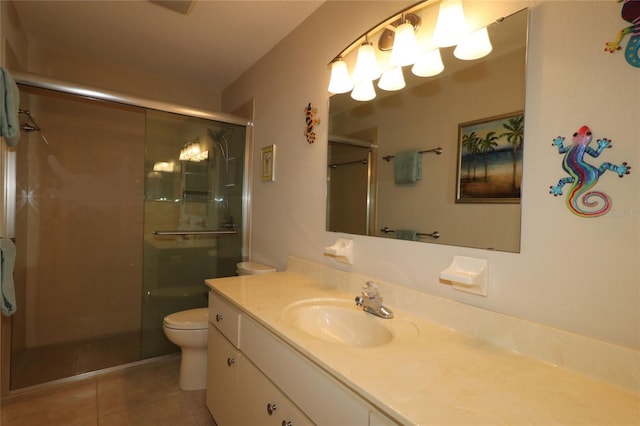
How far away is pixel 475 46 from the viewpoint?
40.0 inches

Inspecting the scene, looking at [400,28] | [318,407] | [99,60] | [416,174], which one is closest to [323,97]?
[400,28]

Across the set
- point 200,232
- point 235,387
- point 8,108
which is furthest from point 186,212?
point 235,387

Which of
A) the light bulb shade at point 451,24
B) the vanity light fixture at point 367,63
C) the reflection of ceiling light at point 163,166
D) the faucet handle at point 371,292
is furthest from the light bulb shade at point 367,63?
the reflection of ceiling light at point 163,166

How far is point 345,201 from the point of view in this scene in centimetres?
155

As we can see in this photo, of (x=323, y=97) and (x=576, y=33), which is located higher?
(x=323, y=97)

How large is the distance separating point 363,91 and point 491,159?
0.69m

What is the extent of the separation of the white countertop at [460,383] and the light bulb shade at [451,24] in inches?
38.6

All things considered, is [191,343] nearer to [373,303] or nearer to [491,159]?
[373,303]

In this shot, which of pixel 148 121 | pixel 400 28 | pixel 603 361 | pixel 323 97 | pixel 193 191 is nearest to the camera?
pixel 603 361

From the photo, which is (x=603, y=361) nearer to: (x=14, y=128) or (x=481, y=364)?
(x=481, y=364)

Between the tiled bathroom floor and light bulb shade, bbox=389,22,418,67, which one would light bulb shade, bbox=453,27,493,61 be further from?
the tiled bathroom floor

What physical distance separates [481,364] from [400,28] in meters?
1.18

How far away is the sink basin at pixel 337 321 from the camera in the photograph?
3.70ft

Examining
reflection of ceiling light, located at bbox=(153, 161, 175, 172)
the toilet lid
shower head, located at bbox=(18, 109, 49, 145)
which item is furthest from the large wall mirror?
shower head, located at bbox=(18, 109, 49, 145)
